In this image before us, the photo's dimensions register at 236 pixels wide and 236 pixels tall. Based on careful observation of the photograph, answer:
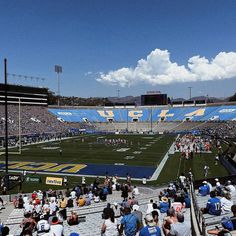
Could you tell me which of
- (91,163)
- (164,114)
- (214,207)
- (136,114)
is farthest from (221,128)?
(214,207)

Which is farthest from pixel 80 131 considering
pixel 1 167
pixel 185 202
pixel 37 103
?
pixel 185 202

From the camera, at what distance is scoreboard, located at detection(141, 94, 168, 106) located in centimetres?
11153

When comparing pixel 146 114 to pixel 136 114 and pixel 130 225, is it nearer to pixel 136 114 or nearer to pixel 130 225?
pixel 136 114

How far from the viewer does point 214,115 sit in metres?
90.9

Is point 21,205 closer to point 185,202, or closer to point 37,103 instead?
point 185,202

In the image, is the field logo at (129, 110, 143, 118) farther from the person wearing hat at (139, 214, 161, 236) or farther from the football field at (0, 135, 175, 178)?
the person wearing hat at (139, 214, 161, 236)

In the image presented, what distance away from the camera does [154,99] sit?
A: 112312mm

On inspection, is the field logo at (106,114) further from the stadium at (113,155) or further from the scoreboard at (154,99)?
the scoreboard at (154,99)

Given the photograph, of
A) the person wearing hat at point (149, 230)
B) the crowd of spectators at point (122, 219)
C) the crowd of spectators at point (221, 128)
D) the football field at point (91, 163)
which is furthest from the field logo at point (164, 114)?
the person wearing hat at point (149, 230)

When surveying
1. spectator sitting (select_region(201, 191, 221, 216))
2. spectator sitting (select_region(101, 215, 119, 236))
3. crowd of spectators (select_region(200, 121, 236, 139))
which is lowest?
crowd of spectators (select_region(200, 121, 236, 139))

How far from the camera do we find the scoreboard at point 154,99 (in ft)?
366

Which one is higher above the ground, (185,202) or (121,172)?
(185,202)

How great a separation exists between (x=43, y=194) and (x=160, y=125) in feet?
256

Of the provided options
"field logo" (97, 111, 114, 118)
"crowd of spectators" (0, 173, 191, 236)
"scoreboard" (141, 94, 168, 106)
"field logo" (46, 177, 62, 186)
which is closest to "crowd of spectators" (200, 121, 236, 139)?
"scoreboard" (141, 94, 168, 106)
